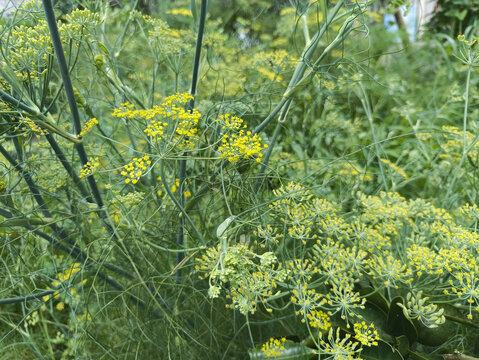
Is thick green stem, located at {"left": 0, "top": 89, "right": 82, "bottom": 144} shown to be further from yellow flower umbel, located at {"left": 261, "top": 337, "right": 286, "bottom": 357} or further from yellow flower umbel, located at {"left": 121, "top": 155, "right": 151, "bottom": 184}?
yellow flower umbel, located at {"left": 261, "top": 337, "right": 286, "bottom": 357}

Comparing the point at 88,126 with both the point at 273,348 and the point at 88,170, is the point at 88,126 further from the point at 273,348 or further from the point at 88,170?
the point at 273,348

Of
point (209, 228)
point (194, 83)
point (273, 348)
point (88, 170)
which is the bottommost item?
point (273, 348)

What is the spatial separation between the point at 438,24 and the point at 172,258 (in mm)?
3276

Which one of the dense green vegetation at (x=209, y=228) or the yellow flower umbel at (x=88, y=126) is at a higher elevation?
the yellow flower umbel at (x=88, y=126)

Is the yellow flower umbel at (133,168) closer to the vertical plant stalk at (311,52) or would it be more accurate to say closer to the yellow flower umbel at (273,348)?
the vertical plant stalk at (311,52)

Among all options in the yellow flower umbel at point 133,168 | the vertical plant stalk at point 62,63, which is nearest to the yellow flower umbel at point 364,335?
the yellow flower umbel at point 133,168

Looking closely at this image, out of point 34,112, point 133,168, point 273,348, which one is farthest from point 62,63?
point 273,348

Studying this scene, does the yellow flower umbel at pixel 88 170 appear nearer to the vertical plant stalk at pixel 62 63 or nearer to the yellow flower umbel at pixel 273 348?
the vertical plant stalk at pixel 62 63

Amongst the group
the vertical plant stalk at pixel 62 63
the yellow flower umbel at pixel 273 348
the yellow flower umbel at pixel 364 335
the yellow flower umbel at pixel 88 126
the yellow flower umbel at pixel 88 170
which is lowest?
the yellow flower umbel at pixel 273 348

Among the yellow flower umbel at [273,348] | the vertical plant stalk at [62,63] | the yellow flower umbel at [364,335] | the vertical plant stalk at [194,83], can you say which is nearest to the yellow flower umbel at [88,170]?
the vertical plant stalk at [62,63]

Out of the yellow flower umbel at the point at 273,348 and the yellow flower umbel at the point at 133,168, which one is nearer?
the yellow flower umbel at the point at 133,168

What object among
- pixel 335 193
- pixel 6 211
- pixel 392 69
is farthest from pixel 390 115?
pixel 6 211

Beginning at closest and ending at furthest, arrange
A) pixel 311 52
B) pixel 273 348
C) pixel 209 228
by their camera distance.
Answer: pixel 273 348, pixel 311 52, pixel 209 228

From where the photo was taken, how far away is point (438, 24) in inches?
130
